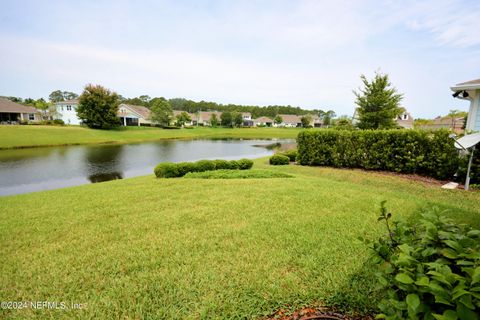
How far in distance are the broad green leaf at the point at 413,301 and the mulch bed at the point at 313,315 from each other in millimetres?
1619

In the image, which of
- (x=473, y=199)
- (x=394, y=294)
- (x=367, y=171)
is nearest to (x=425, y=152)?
(x=367, y=171)

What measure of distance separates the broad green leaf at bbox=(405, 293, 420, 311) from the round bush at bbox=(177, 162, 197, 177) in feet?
35.1

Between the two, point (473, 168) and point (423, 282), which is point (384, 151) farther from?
point (423, 282)

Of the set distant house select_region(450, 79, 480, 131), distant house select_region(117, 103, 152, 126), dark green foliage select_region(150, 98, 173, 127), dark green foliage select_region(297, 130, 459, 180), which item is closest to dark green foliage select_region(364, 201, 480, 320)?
dark green foliage select_region(297, 130, 459, 180)

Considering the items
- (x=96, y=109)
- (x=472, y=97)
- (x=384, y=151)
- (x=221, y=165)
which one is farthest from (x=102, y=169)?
(x=96, y=109)

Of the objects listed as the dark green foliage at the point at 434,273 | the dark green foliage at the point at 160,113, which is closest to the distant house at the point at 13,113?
the dark green foliage at the point at 160,113

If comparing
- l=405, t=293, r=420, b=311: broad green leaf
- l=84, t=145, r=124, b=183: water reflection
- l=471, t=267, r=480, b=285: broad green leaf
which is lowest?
l=84, t=145, r=124, b=183: water reflection

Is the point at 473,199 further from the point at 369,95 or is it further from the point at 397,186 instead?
the point at 369,95

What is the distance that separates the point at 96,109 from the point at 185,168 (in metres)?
40.8

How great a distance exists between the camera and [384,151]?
10.6m

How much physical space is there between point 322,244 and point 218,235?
1.76m

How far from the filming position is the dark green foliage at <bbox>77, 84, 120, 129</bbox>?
4328 centimetres

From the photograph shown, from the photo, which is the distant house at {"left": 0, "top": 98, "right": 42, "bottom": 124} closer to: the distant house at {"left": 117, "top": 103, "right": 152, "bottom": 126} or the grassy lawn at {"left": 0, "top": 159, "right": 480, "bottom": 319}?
the distant house at {"left": 117, "top": 103, "right": 152, "bottom": 126}

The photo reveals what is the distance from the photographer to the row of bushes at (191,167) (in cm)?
1091
